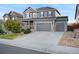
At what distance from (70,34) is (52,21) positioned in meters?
0.42

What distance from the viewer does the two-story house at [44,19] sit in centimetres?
323

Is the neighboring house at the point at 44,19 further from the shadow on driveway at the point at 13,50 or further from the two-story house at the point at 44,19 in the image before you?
the shadow on driveway at the point at 13,50

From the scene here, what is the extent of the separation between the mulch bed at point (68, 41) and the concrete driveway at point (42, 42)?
2.5 inches

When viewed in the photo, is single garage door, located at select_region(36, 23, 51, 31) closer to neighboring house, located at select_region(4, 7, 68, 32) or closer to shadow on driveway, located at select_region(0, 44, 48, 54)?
neighboring house, located at select_region(4, 7, 68, 32)

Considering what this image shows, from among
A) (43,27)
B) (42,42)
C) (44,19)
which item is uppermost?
(44,19)

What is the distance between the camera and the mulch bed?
3068 millimetres

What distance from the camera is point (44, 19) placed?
3.29m

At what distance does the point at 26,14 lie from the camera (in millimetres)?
3316

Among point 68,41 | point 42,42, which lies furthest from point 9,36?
point 68,41

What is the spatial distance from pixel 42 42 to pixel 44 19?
0.44 m

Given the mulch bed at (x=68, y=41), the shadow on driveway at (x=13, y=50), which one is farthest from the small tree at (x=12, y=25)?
the mulch bed at (x=68, y=41)

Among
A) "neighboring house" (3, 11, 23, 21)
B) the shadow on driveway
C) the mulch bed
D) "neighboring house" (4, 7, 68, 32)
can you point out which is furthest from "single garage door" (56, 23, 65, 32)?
"neighboring house" (3, 11, 23, 21)

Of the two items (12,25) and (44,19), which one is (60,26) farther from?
(12,25)

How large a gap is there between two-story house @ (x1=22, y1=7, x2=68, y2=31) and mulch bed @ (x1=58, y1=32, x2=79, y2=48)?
14 centimetres
